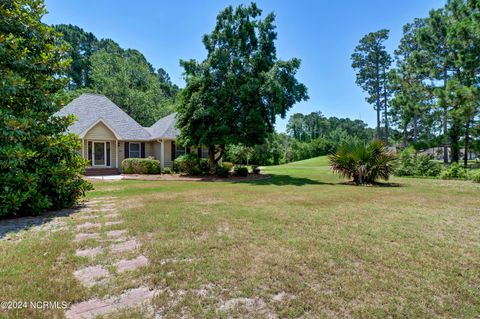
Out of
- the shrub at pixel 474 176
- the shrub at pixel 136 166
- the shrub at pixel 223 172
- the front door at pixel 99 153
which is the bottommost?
the shrub at pixel 474 176

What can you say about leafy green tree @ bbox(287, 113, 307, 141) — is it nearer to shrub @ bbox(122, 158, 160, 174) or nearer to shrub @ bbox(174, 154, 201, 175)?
shrub @ bbox(174, 154, 201, 175)

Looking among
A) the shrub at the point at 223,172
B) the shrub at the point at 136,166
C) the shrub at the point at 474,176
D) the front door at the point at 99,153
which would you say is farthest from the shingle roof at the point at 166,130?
the shrub at the point at 474,176

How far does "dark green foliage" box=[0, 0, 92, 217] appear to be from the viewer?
5852 mm

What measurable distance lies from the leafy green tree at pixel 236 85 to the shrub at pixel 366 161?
467 centimetres

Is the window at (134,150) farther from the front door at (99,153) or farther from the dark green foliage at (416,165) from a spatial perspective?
the dark green foliage at (416,165)

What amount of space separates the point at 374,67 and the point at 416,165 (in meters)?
25.7

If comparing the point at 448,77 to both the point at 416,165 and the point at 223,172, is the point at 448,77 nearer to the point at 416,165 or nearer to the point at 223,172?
the point at 416,165

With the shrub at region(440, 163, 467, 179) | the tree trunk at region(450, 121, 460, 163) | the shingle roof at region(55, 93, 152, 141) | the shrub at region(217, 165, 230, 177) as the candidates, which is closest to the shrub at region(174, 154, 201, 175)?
the shrub at region(217, 165, 230, 177)

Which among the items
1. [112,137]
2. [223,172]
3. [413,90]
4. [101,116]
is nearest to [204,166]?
[223,172]

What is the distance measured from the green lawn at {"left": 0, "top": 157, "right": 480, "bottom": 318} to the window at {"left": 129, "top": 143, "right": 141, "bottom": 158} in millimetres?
15264

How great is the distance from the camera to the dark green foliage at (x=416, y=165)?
17.7 m

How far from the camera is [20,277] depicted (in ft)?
10.1

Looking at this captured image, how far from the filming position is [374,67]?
3869 cm

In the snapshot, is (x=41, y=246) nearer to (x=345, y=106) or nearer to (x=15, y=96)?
(x=15, y=96)
